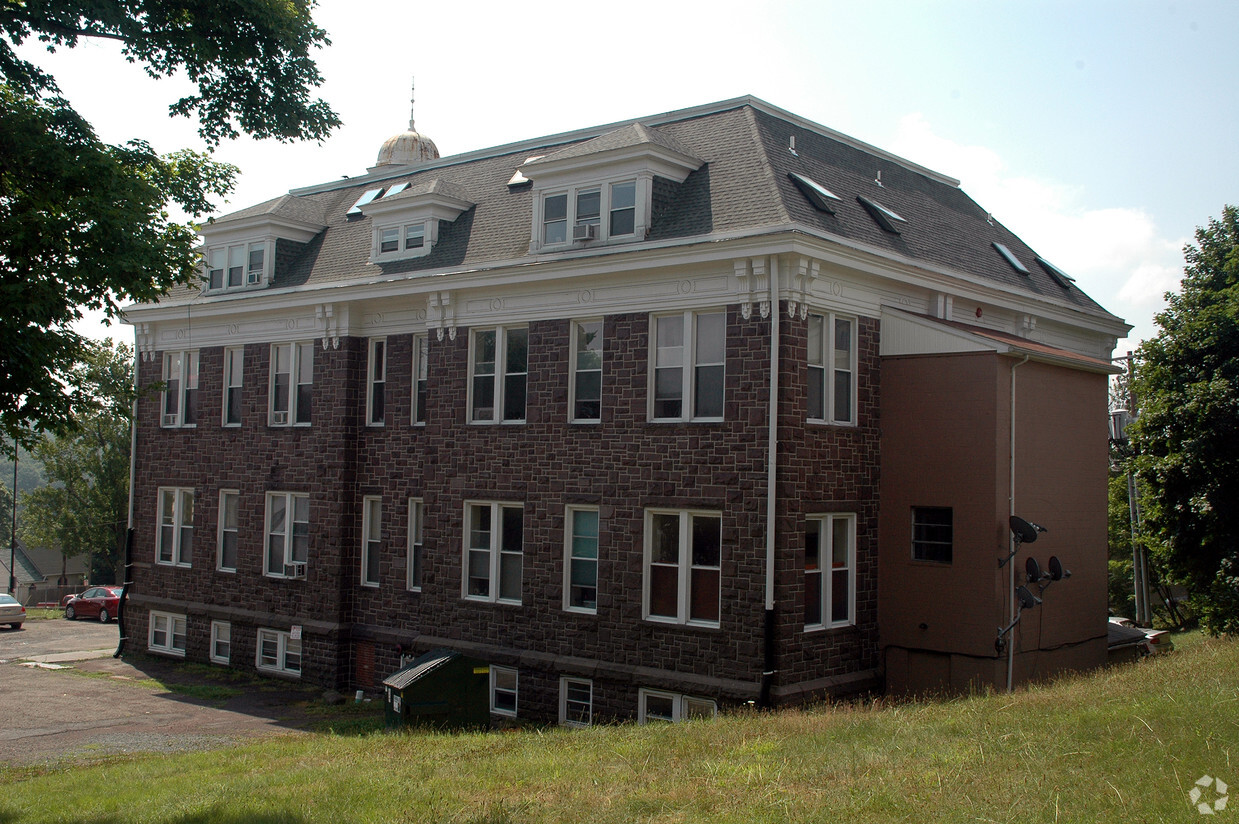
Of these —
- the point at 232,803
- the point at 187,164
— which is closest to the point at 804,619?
the point at 232,803

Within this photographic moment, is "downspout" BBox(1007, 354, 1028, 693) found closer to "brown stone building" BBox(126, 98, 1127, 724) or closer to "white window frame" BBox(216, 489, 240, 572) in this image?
"brown stone building" BBox(126, 98, 1127, 724)

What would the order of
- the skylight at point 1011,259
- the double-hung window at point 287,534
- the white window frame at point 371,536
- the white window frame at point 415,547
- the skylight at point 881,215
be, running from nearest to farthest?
the skylight at point 881,215 → the white window frame at point 415,547 → the skylight at point 1011,259 → the white window frame at point 371,536 → the double-hung window at point 287,534

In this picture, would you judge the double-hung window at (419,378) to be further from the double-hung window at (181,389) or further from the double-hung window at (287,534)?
the double-hung window at (181,389)

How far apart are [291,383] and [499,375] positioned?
6.75 m

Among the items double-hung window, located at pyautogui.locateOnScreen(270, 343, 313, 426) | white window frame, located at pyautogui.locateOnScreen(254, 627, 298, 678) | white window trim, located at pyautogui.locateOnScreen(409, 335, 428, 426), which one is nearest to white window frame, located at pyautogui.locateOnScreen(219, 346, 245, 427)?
double-hung window, located at pyautogui.locateOnScreen(270, 343, 313, 426)

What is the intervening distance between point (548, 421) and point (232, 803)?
950cm

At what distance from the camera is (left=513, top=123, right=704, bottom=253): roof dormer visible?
59.8 feet

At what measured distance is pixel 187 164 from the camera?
45.0ft

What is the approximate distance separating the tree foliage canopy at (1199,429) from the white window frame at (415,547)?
15971 mm

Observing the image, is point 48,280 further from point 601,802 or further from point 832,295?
point 832,295

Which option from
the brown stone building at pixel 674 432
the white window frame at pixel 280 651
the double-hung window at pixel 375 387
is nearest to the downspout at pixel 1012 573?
the brown stone building at pixel 674 432

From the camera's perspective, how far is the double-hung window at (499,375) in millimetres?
20062

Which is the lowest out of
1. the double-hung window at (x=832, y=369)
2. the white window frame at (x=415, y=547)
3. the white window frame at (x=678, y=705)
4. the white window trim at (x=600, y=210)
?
the white window frame at (x=678, y=705)

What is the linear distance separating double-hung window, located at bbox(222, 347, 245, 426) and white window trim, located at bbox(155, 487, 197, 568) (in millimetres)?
2338
